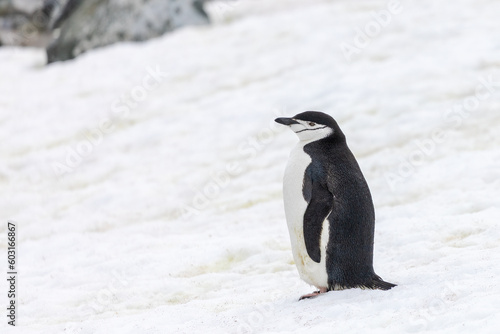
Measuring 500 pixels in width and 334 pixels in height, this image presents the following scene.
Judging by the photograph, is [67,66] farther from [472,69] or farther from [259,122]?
[472,69]

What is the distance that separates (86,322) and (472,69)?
8.57 m

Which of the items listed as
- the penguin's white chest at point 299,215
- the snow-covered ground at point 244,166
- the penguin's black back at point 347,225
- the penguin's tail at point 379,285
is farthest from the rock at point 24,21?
the penguin's tail at point 379,285

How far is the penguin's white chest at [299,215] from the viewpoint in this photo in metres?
5.32

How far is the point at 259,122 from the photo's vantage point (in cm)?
1220

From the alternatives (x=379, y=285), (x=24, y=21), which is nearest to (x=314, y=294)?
(x=379, y=285)

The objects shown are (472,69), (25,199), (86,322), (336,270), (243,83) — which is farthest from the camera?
(243,83)

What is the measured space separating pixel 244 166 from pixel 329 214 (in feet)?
18.0

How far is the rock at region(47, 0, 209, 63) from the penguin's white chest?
41.2 ft

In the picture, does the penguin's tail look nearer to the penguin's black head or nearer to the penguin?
the penguin

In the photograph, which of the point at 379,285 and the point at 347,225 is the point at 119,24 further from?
the point at 379,285

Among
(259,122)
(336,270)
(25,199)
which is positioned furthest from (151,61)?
(336,270)

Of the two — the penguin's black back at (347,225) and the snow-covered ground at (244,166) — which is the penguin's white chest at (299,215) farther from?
the snow-covered ground at (244,166)

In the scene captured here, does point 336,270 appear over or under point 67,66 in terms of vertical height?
over

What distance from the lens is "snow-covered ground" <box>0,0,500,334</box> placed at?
5.50m
